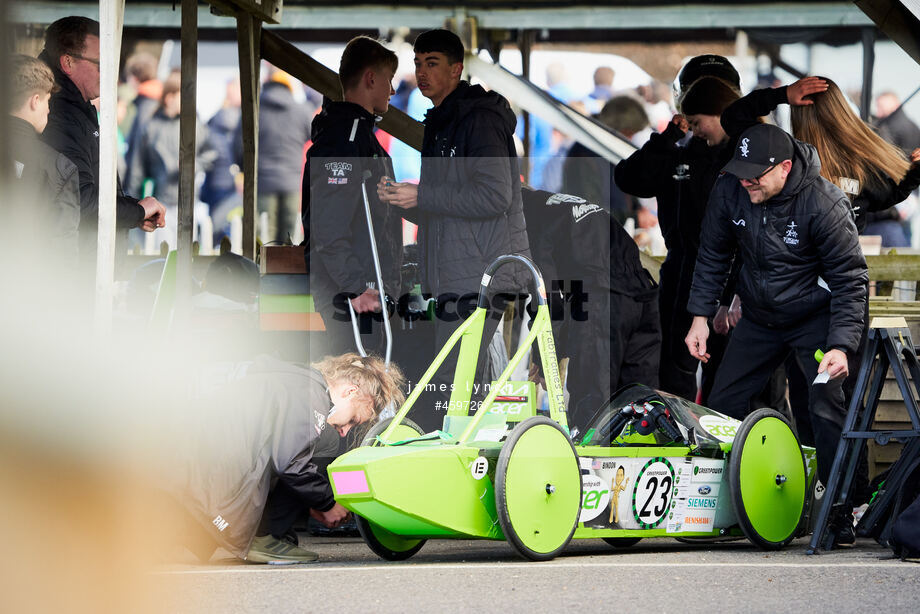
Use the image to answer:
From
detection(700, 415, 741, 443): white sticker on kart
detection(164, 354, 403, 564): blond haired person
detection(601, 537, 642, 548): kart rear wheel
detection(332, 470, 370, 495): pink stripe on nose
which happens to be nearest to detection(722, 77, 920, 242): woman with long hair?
detection(700, 415, 741, 443): white sticker on kart

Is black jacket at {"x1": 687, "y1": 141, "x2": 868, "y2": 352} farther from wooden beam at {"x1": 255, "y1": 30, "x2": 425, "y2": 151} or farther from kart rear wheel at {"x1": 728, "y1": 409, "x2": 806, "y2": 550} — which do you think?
wooden beam at {"x1": 255, "y1": 30, "x2": 425, "y2": 151}

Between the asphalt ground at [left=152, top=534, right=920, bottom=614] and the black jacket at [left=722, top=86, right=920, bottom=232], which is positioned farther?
the black jacket at [left=722, top=86, right=920, bottom=232]

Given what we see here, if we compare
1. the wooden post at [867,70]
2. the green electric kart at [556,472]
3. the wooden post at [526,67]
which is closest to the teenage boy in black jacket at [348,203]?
the green electric kart at [556,472]

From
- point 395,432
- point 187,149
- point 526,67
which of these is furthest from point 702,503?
point 526,67

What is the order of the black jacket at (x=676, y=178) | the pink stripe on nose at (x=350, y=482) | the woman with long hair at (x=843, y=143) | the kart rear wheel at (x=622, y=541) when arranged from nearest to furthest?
1. the pink stripe on nose at (x=350, y=482)
2. the kart rear wheel at (x=622, y=541)
3. the woman with long hair at (x=843, y=143)
4. the black jacket at (x=676, y=178)

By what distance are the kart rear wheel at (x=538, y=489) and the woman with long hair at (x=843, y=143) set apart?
6.84 ft

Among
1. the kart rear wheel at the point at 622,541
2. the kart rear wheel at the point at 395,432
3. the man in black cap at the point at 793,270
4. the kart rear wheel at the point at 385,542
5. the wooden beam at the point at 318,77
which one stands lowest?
the kart rear wheel at the point at 622,541

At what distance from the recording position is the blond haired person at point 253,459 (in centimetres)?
493

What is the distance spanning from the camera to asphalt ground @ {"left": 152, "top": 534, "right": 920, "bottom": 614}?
13.0 ft

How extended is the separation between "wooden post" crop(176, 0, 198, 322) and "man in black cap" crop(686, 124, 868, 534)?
2632 millimetres

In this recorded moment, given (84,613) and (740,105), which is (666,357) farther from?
(84,613)

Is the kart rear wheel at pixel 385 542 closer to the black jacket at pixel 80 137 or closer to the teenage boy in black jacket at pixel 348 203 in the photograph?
the teenage boy in black jacket at pixel 348 203

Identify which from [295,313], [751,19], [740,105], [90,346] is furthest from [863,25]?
[90,346]

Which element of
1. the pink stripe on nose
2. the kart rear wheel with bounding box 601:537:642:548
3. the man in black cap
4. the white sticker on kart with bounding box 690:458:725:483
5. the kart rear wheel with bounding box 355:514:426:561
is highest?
the man in black cap
